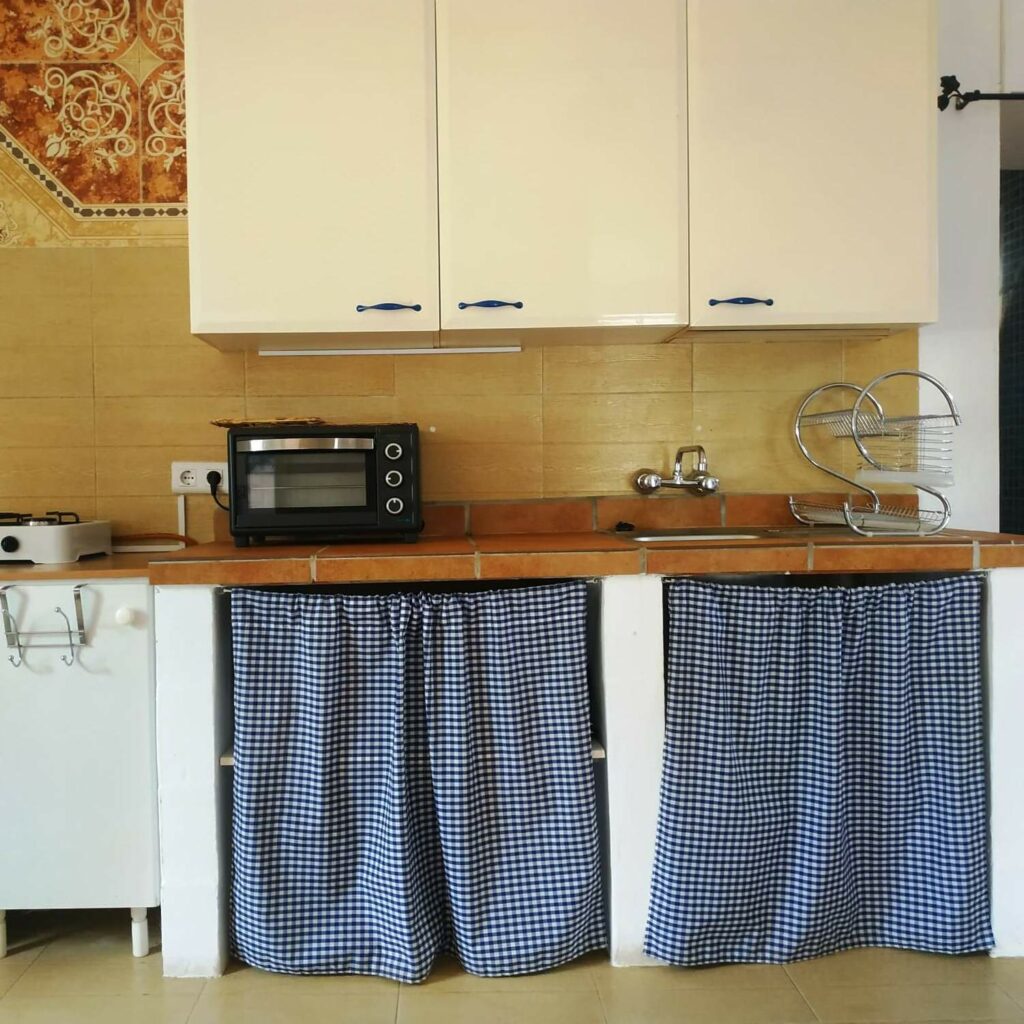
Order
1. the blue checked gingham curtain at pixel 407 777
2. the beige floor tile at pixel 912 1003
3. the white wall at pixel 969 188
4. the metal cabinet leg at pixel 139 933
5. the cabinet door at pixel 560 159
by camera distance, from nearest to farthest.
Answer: the beige floor tile at pixel 912 1003 < the blue checked gingham curtain at pixel 407 777 < the metal cabinet leg at pixel 139 933 < the cabinet door at pixel 560 159 < the white wall at pixel 969 188

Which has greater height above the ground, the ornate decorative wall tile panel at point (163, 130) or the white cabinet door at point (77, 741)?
the ornate decorative wall tile panel at point (163, 130)

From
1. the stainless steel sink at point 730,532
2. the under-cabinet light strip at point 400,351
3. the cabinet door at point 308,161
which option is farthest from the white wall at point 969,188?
the cabinet door at point 308,161

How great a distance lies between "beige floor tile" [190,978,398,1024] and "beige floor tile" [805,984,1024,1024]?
86cm

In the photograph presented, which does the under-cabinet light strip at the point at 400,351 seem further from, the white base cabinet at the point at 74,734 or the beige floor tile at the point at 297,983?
the beige floor tile at the point at 297,983

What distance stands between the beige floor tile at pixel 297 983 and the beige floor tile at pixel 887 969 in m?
0.86

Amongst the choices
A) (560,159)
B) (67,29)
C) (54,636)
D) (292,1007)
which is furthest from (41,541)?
(560,159)

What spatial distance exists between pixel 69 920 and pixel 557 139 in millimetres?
2154

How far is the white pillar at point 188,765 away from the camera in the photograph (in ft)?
6.40

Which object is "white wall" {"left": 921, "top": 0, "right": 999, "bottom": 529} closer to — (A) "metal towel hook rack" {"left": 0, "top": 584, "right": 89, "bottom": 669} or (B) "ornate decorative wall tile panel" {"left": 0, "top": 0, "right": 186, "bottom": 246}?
(B) "ornate decorative wall tile panel" {"left": 0, "top": 0, "right": 186, "bottom": 246}

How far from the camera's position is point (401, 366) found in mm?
2580

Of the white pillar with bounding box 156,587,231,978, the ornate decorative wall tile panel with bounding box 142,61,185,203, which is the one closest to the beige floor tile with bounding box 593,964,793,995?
the white pillar with bounding box 156,587,231,978

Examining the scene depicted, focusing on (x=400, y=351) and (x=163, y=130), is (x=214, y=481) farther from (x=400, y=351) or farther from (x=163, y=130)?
(x=163, y=130)

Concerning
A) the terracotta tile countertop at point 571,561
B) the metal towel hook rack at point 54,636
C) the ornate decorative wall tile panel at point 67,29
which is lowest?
the metal towel hook rack at point 54,636

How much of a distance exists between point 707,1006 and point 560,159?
1.83 metres
